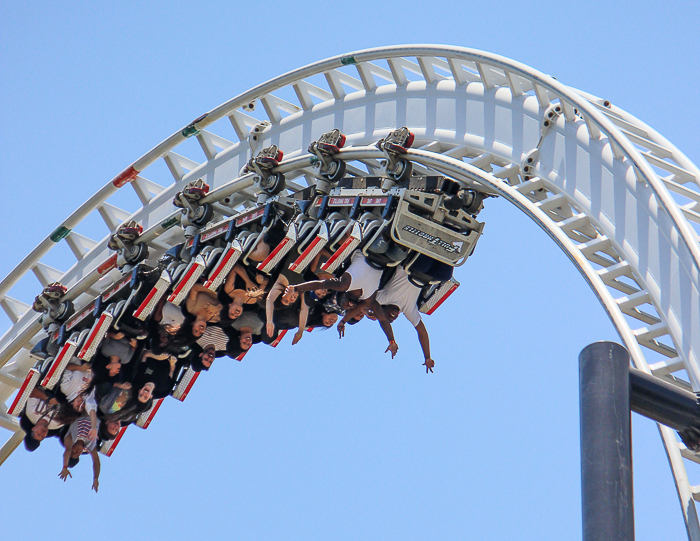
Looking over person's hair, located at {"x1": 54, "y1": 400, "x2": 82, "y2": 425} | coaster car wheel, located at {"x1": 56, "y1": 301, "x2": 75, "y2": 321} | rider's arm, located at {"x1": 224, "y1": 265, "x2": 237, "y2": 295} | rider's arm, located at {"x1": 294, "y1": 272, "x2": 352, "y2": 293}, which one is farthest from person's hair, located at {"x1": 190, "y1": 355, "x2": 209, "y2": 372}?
rider's arm, located at {"x1": 294, "y1": 272, "x2": 352, "y2": 293}

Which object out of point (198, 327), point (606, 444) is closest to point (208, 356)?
point (198, 327)

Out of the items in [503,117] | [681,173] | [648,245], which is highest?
[503,117]

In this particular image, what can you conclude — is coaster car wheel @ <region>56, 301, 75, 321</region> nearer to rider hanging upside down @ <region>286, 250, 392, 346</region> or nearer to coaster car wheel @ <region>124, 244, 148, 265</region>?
coaster car wheel @ <region>124, 244, 148, 265</region>

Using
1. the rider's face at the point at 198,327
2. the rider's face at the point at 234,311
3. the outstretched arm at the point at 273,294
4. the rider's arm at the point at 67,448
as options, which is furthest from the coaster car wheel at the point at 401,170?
the rider's arm at the point at 67,448

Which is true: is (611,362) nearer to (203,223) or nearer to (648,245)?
(648,245)

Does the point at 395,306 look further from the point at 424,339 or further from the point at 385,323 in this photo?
the point at 424,339

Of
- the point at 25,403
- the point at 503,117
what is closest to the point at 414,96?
the point at 503,117

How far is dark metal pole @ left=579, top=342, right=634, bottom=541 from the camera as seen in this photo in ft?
9.07

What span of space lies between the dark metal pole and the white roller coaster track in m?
3.91

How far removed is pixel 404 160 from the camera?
1102 centimetres

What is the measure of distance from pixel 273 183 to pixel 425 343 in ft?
8.80

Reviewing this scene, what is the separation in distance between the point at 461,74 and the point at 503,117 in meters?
0.88

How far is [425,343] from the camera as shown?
39.9ft

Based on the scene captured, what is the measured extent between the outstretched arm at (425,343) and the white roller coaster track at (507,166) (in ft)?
6.36
